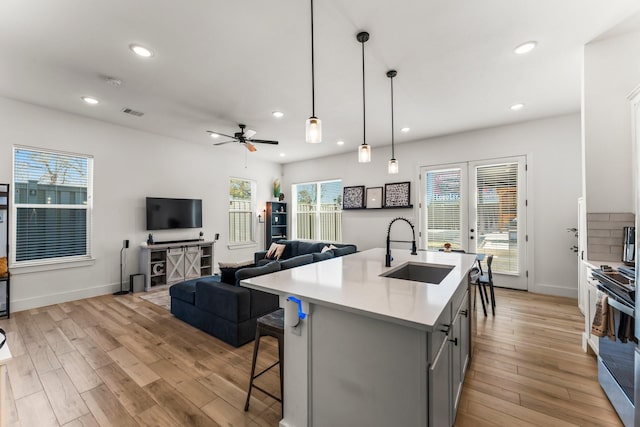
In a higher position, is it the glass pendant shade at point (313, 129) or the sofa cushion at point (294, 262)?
the glass pendant shade at point (313, 129)

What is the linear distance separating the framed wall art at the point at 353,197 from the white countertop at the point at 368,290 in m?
4.26

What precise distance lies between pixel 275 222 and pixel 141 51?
17.4ft

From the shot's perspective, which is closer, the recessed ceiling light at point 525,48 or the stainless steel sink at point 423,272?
the stainless steel sink at point 423,272

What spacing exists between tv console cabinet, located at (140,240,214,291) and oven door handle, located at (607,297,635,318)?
5.69 metres

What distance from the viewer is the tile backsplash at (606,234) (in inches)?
94.6

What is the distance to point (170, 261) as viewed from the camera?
5105 mm

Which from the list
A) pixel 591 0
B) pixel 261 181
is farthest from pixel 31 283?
pixel 591 0

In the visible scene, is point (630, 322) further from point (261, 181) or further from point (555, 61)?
point (261, 181)

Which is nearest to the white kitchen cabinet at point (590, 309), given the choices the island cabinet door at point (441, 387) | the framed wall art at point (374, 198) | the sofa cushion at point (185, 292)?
the island cabinet door at point (441, 387)

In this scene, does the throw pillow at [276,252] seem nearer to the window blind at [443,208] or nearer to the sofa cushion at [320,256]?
the sofa cushion at [320,256]

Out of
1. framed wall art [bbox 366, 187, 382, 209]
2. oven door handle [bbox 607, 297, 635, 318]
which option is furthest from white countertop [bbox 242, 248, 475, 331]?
framed wall art [bbox 366, 187, 382, 209]

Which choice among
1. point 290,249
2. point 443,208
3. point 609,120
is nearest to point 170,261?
point 290,249

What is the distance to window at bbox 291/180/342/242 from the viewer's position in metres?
7.08

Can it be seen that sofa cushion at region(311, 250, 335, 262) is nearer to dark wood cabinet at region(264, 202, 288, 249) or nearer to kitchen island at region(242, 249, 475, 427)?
kitchen island at region(242, 249, 475, 427)
